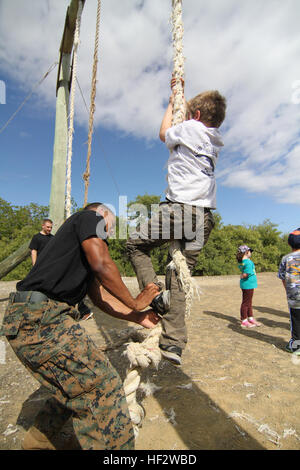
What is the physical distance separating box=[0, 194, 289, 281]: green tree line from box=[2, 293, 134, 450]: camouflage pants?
39.2 feet

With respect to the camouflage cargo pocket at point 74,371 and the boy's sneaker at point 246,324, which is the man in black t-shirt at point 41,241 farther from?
the camouflage cargo pocket at point 74,371

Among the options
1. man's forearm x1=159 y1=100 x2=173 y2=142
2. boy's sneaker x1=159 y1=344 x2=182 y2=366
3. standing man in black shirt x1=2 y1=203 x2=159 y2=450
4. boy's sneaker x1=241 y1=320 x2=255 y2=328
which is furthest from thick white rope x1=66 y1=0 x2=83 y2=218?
boy's sneaker x1=241 y1=320 x2=255 y2=328

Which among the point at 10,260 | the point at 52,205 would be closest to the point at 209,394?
the point at 52,205

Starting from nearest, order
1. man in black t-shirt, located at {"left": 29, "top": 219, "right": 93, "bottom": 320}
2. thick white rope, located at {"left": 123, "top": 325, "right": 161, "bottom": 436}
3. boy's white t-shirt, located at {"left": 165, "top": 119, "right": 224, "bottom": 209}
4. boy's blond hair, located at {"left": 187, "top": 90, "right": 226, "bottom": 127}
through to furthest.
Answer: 1. thick white rope, located at {"left": 123, "top": 325, "right": 161, "bottom": 436}
2. boy's white t-shirt, located at {"left": 165, "top": 119, "right": 224, "bottom": 209}
3. boy's blond hair, located at {"left": 187, "top": 90, "right": 226, "bottom": 127}
4. man in black t-shirt, located at {"left": 29, "top": 219, "right": 93, "bottom": 320}

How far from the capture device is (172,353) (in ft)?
6.64

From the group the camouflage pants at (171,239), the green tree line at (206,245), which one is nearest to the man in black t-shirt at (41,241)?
the camouflage pants at (171,239)

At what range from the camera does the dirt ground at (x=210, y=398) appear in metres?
2.33

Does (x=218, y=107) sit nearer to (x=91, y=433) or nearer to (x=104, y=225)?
(x=104, y=225)

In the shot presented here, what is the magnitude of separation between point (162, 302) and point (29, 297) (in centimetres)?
90

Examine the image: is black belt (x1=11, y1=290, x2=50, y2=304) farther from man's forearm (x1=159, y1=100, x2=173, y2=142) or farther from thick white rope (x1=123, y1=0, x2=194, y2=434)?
man's forearm (x1=159, y1=100, x2=173, y2=142)

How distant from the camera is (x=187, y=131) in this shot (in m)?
2.21

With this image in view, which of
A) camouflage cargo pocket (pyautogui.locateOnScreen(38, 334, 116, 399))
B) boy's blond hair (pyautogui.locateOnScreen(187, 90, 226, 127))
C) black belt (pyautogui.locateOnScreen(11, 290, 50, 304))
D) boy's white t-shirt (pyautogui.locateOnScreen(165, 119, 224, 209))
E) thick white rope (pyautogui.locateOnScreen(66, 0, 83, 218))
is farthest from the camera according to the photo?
thick white rope (pyautogui.locateOnScreen(66, 0, 83, 218))

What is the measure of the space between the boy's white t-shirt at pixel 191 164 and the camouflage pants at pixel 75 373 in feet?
4.03

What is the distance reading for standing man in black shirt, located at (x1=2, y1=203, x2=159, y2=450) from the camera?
5.51ft
